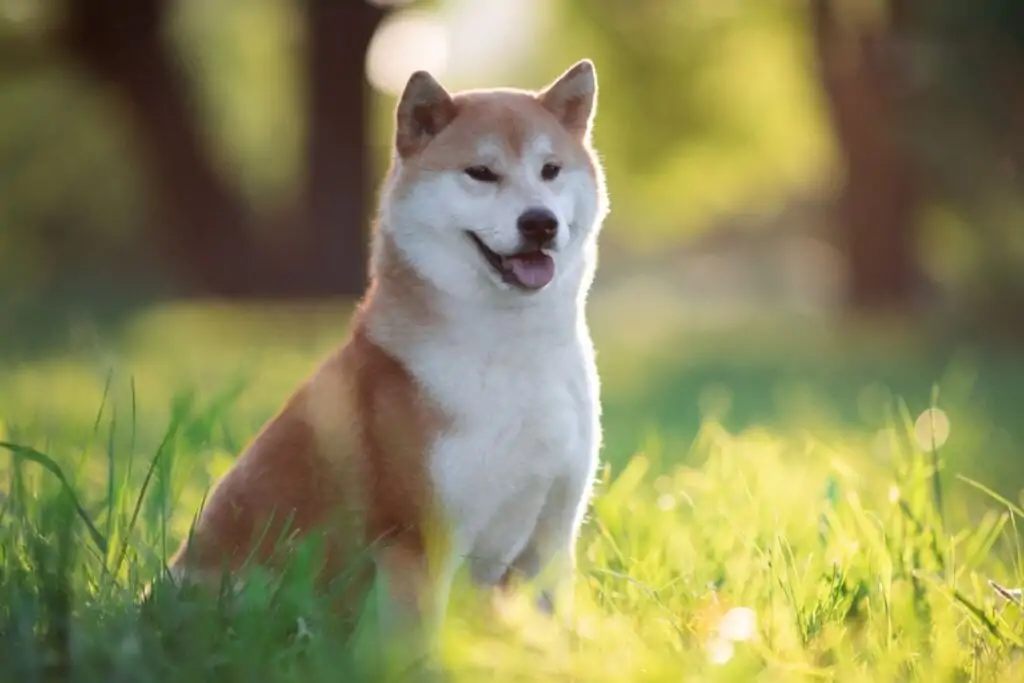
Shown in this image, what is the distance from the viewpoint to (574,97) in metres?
3.55

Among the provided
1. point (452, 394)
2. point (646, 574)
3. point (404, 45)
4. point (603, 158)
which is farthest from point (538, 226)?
point (404, 45)

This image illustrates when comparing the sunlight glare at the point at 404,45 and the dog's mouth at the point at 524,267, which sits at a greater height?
the dog's mouth at the point at 524,267

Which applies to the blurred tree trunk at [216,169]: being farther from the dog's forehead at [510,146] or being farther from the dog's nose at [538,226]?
the dog's nose at [538,226]

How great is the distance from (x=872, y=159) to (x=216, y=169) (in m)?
6.14

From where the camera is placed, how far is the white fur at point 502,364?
305cm

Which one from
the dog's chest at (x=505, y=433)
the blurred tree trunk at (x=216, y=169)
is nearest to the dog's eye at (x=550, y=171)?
the dog's chest at (x=505, y=433)

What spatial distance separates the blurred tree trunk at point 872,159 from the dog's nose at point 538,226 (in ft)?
27.3

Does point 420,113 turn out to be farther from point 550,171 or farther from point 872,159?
point 872,159

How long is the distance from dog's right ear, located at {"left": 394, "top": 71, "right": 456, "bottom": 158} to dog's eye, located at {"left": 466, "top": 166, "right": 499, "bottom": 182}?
0.16m

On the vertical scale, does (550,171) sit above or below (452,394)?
above

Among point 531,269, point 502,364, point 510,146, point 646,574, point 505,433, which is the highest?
point 510,146

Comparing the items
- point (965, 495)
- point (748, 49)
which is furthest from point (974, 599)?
point (748, 49)

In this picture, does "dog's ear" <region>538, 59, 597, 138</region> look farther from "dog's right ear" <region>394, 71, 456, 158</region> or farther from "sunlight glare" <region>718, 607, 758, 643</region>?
"sunlight glare" <region>718, 607, 758, 643</region>

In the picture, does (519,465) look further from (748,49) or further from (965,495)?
(748,49)
